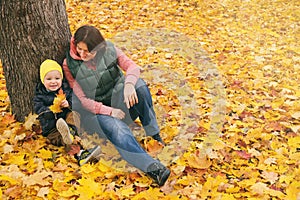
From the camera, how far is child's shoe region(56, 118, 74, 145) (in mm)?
3039

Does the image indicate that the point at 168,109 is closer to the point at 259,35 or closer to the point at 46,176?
the point at 46,176

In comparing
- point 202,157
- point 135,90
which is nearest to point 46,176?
point 135,90

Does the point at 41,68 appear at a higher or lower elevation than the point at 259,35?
higher

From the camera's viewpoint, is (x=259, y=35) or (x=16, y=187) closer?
(x=16, y=187)

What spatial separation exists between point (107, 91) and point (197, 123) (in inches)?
44.0

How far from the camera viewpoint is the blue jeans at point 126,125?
3039 mm

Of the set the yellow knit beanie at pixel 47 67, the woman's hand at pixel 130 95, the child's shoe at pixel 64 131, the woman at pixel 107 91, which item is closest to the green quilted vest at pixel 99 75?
the woman at pixel 107 91

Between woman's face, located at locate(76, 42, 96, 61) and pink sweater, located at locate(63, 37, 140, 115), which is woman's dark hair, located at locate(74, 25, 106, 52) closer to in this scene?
woman's face, located at locate(76, 42, 96, 61)

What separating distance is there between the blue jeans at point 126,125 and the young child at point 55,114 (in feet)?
0.52

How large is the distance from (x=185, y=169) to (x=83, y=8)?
548 centimetres

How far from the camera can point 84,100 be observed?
3.30 meters

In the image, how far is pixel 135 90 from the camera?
3359 mm

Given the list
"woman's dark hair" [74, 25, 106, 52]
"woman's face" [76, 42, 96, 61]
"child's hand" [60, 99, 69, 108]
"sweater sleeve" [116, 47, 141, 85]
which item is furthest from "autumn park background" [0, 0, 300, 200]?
"woman's dark hair" [74, 25, 106, 52]

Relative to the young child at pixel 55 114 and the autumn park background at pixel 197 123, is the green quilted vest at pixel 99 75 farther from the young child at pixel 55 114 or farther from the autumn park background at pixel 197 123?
the autumn park background at pixel 197 123
